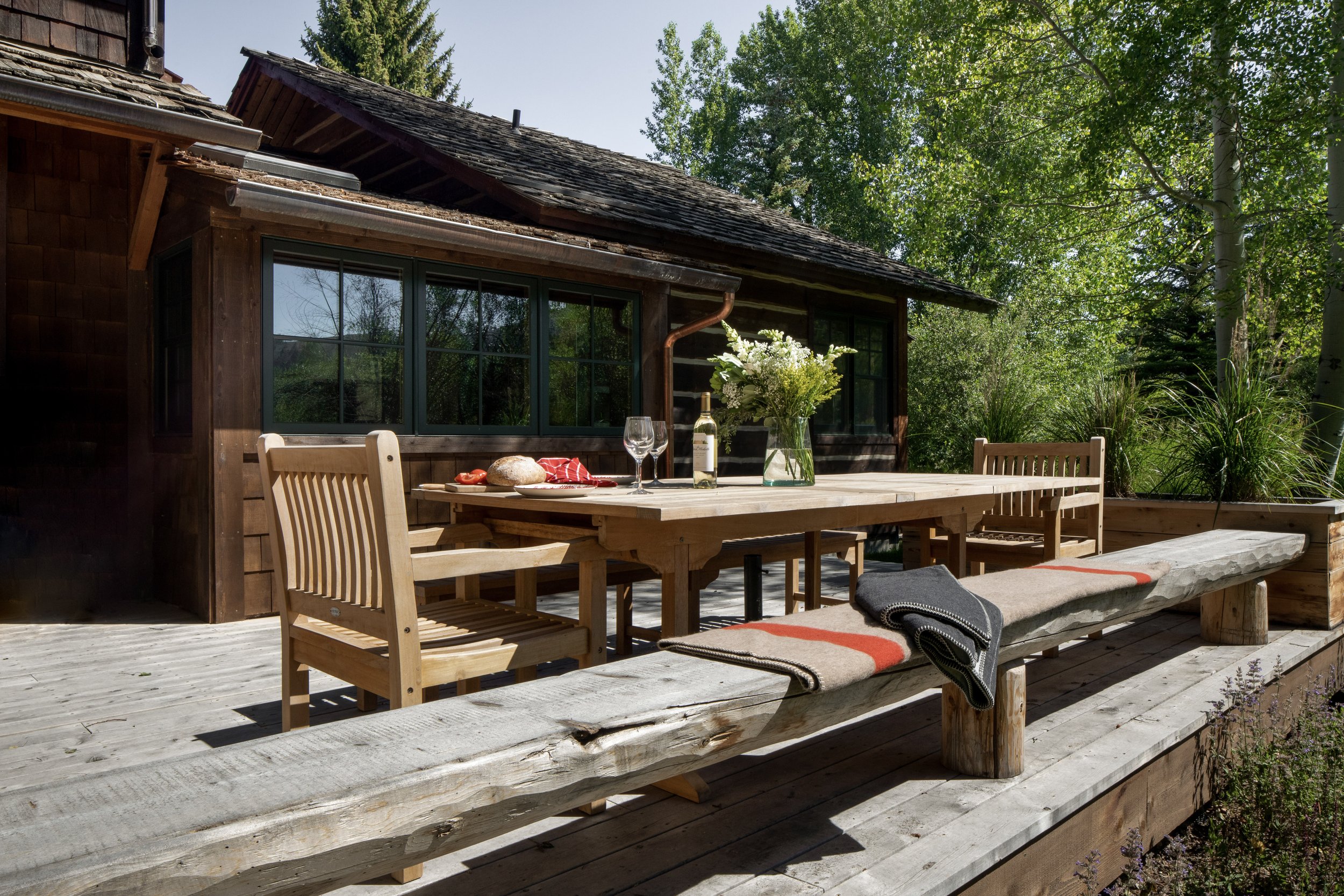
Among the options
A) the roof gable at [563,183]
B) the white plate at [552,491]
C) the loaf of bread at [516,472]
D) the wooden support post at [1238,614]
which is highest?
the roof gable at [563,183]

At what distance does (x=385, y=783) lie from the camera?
3.70 ft

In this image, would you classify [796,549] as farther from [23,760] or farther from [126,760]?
[23,760]

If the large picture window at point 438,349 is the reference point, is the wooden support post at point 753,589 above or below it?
below

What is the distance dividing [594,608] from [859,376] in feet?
23.5

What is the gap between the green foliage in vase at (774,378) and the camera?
10.4ft

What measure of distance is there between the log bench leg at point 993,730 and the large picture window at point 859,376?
6288mm

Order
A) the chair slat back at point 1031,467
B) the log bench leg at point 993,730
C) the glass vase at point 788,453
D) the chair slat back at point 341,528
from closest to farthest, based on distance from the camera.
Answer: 1. the chair slat back at point 341,528
2. the log bench leg at point 993,730
3. the glass vase at point 788,453
4. the chair slat back at point 1031,467

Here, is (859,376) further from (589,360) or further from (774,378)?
(774,378)

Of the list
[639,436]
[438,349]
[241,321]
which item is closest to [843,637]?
[639,436]

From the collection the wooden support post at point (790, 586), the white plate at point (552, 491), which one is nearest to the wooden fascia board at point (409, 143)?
the wooden support post at point (790, 586)

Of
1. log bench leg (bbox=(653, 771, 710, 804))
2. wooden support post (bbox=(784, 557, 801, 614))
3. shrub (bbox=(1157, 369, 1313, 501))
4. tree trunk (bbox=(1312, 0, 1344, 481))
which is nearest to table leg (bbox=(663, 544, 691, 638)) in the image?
log bench leg (bbox=(653, 771, 710, 804))

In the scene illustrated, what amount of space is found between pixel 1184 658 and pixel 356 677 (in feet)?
10.7

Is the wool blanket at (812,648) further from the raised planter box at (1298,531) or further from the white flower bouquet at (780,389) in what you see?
the raised planter box at (1298,531)

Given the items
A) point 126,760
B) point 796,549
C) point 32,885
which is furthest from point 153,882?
point 796,549
